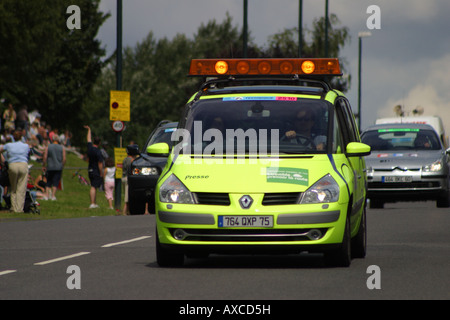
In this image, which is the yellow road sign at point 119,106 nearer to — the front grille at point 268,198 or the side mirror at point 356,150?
the side mirror at point 356,150

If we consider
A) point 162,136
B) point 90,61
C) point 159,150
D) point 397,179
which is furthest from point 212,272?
point 90,61

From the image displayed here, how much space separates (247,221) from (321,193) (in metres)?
0.80

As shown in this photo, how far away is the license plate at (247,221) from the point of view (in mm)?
11180

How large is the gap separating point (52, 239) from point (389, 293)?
8315 mm

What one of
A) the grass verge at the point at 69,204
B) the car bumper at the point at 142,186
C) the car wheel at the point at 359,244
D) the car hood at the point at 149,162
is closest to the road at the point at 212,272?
the car wheel at the point at 359,244

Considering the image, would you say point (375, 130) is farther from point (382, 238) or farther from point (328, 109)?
point (328, 109)

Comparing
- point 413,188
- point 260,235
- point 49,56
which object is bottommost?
point 413,188

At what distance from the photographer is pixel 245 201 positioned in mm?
11219

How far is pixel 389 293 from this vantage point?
31.0 ft

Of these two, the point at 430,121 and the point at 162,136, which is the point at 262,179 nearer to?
the point at 162,136

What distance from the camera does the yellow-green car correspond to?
442 inches

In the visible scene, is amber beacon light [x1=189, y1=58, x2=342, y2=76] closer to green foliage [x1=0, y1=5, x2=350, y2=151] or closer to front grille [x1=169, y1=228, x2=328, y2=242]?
green foliage [x1=0, y1=5, x2=350, y2=151]

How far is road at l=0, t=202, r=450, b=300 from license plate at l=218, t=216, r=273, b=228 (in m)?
0.48
